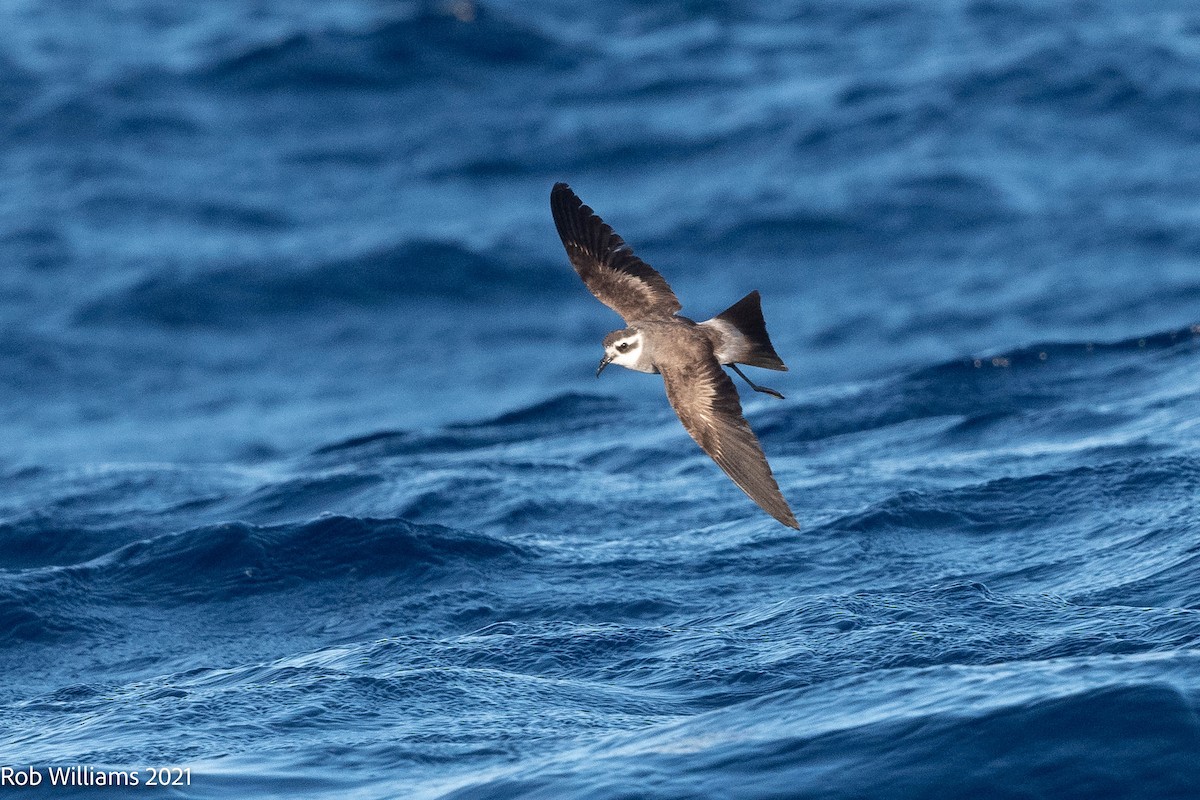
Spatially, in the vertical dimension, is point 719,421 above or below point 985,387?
above

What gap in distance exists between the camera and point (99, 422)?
14.6 metres

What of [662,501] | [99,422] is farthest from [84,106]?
[662,501]

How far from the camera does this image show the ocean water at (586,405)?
629 cm

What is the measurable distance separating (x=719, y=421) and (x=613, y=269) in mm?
1218

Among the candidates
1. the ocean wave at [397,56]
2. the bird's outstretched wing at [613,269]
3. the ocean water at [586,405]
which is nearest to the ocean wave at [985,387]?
the ocean water at [586,405]

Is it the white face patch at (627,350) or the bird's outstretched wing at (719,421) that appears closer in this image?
the bird's outstretched wing at (719,421)

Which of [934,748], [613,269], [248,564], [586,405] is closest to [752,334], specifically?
[613,269]

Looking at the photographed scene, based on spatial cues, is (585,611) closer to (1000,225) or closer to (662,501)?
(662,501)

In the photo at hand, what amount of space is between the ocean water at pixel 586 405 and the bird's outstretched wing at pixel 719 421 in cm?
87

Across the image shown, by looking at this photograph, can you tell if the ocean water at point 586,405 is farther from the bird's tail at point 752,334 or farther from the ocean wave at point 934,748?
the bird's tail at point 752,334

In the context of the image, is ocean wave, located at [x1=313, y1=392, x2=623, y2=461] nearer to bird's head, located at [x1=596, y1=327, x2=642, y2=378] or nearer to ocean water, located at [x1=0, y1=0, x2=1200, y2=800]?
ocean water, located at [x1=0, y1=0, x2=1200, y2=800]

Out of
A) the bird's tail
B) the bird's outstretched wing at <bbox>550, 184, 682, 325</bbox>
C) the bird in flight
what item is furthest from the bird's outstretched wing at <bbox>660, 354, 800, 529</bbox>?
the bird's outstretched wing at <bbox>550, 184, 682, 325</bbox>

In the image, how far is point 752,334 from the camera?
6648 millimetres

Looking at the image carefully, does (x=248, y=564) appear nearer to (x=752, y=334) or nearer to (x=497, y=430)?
(x=752, y=334)
